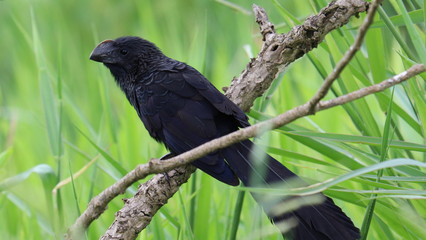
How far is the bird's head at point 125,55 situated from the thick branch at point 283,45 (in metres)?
0.53

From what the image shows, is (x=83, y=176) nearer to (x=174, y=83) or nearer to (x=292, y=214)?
(x=174, y=83)

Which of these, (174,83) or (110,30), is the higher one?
(110,30)

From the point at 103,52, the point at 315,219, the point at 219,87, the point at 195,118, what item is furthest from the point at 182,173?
the point at 219,87

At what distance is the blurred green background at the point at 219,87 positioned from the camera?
1563 millimetres

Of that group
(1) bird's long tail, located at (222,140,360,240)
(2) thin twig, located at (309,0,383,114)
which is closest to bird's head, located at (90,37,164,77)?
(1) bird's long tail, located at (222,140,360,240)

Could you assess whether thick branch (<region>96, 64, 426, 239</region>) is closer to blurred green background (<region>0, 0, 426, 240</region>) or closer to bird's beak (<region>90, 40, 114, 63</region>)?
blurred green background (<region>0, 0, 426, 240</region>)

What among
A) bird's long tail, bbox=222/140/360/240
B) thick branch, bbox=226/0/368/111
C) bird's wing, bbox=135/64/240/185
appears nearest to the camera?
bird's long tail, bbox=222/140/360/240

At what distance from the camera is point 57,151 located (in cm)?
178

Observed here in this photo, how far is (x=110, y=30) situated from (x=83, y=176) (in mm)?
1827

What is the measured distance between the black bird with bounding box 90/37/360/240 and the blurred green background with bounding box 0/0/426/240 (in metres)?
0.08

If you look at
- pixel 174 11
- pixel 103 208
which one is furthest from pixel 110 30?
pixel 103 208

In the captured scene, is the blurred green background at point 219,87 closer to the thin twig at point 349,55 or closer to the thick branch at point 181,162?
the thick branch at point 181,162

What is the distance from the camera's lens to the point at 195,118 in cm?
176

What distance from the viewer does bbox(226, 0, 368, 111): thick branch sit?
1.49 m
